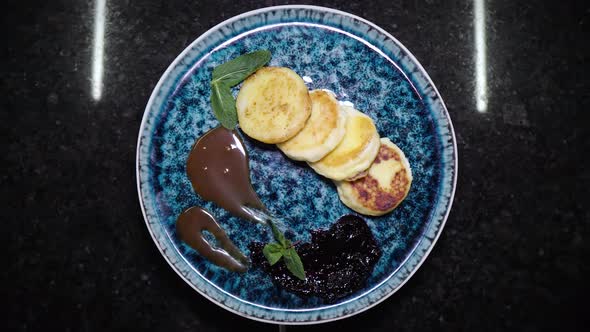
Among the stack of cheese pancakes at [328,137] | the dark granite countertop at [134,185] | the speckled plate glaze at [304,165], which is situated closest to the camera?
the stack of cheese pancakes at [328,137]

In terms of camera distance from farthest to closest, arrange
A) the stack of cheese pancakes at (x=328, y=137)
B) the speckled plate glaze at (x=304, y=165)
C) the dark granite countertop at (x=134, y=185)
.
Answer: the dark granite countertop at (x=134, y=185)
the speckled plate glaze at (x=304, y=165)
the stack of cheese pancakes at (x=328, y=137)

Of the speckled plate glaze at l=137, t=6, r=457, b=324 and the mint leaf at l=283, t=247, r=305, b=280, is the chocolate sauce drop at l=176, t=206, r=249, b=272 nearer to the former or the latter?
the speckled plate glaze at l=137, t=6, r=457, b=324

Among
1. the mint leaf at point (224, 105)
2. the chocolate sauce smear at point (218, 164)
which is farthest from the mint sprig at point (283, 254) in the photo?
the mint leaf at point (224, 105)

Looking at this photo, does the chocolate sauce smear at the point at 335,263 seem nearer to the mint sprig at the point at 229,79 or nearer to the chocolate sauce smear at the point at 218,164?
the chocolate sauce smear at the point at 218,164

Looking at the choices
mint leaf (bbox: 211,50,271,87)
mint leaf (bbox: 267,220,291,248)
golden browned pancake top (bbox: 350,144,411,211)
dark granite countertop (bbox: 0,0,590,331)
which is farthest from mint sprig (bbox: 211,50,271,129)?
golden browned pancake top (bbox: 350,144,411,211)

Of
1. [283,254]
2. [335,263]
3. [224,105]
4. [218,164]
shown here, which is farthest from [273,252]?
[224,105]

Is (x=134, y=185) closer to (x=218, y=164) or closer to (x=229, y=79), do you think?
(x=218, y=164)

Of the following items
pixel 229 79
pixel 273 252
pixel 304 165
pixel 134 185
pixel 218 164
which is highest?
pixel 229 79

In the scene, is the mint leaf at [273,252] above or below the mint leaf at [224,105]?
below

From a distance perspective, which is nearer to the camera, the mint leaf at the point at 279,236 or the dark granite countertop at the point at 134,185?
the mint leaf at the point at 279,236
